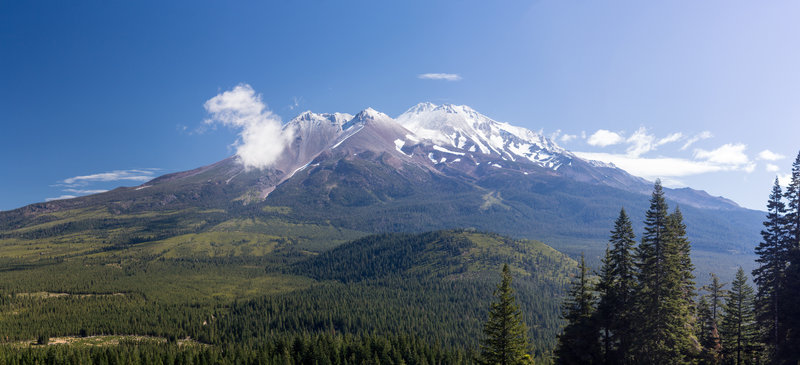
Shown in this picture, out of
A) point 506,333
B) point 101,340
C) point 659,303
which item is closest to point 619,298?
point 659,303

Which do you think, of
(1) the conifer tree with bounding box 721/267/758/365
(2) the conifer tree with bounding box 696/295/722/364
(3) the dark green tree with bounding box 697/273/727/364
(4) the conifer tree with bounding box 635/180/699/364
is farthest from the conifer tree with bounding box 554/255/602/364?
(1) the conifer tree with bounding box 721/267/758/365

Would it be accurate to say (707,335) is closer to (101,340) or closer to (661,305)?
(661,305)

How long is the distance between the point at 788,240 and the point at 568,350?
28.2 m

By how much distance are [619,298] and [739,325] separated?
2095 centimetres

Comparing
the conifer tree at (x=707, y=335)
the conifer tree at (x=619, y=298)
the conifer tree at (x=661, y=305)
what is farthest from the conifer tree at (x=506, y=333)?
the conifer tree at (x=707, y=335)

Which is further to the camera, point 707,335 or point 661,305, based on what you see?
point 707,335

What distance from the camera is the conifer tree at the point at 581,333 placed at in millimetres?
47781

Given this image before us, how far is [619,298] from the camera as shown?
47188 millimetres

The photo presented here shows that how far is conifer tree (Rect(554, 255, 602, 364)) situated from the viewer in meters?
47.8

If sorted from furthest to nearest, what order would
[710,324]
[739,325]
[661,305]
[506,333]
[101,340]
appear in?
[101,340], [710,324], [739,325], [661,305], [506,333]

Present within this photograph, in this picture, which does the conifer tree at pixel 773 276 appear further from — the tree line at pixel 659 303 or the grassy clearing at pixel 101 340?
the grassy clearing at pixel 101 340

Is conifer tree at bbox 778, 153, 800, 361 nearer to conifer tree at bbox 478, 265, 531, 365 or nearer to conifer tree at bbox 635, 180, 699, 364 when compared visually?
conifer tree at bbox 635, 180, 699, 364

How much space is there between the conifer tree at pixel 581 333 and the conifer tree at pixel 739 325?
21.4 meters

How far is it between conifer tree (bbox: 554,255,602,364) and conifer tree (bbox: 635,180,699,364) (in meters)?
4.63
